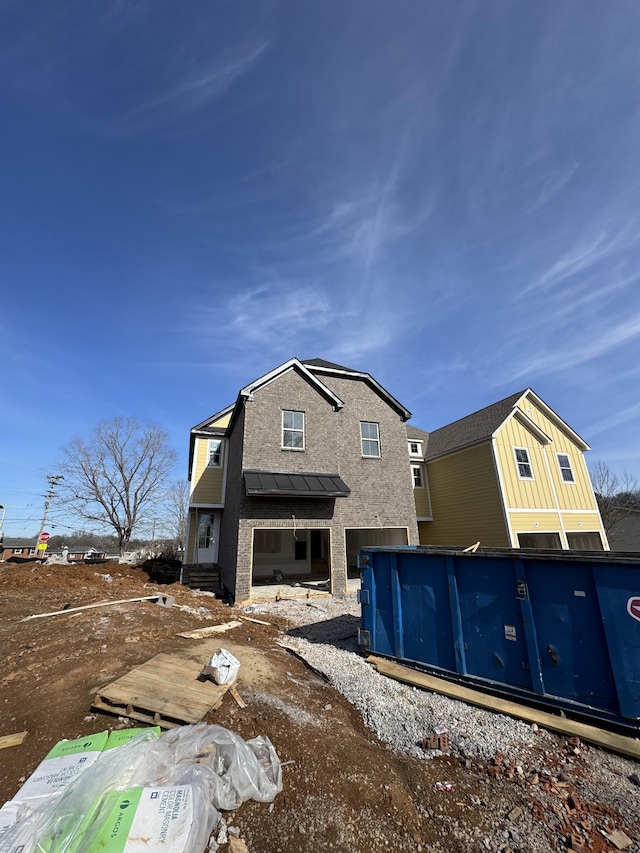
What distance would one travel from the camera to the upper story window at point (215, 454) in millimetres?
18659

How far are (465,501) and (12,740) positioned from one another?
18.6 meters

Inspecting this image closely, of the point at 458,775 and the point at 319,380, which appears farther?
the point at 319,380

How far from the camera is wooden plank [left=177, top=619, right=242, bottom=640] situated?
24.6ft

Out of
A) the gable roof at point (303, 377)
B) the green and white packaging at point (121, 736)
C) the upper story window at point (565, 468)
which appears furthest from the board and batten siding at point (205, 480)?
the upper story window at point (565, 468)

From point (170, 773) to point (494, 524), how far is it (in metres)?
17.1

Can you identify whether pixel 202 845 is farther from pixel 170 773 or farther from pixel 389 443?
pixel 389 443

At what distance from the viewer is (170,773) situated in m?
3.00

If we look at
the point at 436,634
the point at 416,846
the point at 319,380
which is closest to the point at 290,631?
the point at 436,634

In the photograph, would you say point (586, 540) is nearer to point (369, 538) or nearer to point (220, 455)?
point (369, 538)

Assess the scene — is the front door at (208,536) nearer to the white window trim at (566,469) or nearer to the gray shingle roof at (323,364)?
the gray shingle roof at (323,364)

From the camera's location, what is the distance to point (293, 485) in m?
13.0

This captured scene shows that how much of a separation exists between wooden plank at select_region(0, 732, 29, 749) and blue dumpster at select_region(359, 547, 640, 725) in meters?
5.06

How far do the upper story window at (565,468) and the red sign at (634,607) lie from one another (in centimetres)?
1796

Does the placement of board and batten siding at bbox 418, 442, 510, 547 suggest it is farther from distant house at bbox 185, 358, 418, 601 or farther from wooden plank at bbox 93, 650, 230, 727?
wooden plank at bbox 93, 650, 230, 727
